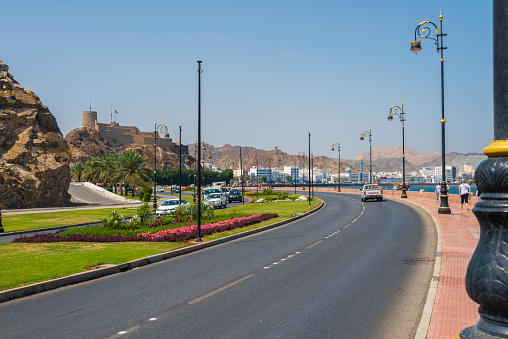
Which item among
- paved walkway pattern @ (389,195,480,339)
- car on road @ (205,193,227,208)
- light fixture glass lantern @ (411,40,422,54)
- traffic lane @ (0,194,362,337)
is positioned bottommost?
car on road @ (205,193,227,208)

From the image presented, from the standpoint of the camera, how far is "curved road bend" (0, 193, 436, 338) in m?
7.39

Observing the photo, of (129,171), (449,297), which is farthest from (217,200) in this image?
(449,297)

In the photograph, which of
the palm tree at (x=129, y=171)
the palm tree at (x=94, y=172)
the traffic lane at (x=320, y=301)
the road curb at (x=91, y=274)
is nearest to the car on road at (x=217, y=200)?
the palm tree at (x=129, y=171)

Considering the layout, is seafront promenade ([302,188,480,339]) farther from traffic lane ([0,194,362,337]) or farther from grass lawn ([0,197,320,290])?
grass lawn ([0,197,320,290])

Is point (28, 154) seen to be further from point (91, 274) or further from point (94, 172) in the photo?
point (94, 172)

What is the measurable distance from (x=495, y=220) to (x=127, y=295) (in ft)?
27.0

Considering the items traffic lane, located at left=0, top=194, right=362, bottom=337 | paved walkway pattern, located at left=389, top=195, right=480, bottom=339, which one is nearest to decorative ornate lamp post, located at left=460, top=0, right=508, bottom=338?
paved walkway pattern, located at left=389, top=195, right=480, bottom=339

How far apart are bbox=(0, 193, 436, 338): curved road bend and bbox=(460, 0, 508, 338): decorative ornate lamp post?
12.2 feet

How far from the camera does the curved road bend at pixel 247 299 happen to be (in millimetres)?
7395

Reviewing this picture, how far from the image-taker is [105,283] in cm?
1152

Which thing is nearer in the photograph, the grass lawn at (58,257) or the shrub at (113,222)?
the grass lawn at (58,257)

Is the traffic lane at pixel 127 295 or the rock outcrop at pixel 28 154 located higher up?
the rock outcrop at pixel 28 154

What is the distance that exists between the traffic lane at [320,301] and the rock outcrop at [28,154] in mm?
41609

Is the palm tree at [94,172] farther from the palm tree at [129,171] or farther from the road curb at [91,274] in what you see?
the road curb at [91,274]
